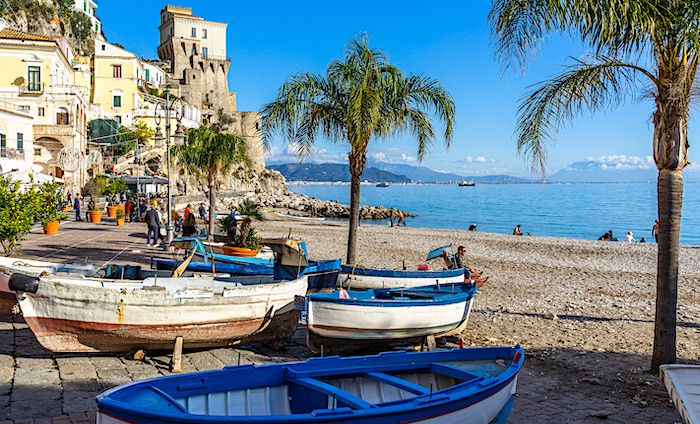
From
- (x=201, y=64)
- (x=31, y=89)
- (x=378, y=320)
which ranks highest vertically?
(x=201, y=64)

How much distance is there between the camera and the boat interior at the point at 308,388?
5.75 m

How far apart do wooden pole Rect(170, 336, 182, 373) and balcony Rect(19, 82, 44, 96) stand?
136 ft

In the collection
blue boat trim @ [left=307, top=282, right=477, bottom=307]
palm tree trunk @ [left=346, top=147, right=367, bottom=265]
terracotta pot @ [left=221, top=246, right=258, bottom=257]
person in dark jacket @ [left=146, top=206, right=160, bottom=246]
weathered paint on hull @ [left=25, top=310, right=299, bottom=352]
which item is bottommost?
weathered paint on hull @ [left=25, top=310, right=299, bottom=352]

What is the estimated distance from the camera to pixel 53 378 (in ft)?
27.4

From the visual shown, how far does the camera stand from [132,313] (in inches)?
358

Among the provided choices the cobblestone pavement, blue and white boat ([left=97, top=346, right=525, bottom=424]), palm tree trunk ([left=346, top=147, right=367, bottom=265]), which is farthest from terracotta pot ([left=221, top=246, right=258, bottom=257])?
blue and white boat ([left=97, top=346, right=525, bottom=424])

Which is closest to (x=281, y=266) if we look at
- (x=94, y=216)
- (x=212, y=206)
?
(x=212, y=206)

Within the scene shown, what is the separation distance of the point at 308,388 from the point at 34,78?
45.9 m

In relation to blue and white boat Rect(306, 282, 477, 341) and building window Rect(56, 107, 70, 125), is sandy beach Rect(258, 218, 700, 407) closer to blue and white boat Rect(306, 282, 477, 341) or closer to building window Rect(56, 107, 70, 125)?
blue and white boat Rect(306, 282, 477, 341)

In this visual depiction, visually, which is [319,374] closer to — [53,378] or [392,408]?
[392,408]

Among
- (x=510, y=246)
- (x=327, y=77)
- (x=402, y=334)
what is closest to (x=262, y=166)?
(x=510, y=246)

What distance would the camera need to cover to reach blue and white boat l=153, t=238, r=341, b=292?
1305cm

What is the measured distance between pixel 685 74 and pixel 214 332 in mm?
8224

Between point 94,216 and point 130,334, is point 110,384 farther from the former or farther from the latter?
point 94,216
